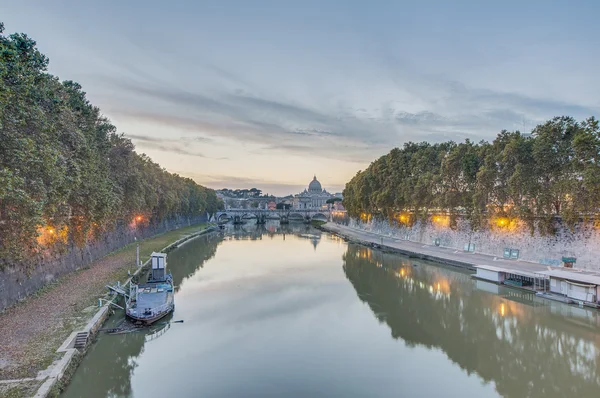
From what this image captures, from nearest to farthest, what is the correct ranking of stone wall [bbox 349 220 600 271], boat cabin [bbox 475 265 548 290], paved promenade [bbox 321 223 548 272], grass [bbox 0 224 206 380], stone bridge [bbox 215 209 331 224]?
1. grass [bbox 0 224 206 380]
2. boat cabin [bbox 475 265 548 290]
3. stone wall [bbox 349 220 600 271]
4. paved promenade [bbox 321 223 548 272]
5. stone bridge [bbox 215 209 331 224]

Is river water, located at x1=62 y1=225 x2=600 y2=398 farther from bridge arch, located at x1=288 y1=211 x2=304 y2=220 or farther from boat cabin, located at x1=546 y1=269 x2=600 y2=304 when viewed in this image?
bridge arch, located at x1=288 y1=211 x2=304 y2=220

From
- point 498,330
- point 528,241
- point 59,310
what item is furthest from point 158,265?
point 528,241

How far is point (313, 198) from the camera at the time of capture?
558ft

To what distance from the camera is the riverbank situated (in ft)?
31.8

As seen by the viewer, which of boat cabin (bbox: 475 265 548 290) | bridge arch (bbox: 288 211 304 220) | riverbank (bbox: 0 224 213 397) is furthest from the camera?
bridge arch (bbox: 288 211 304 220)

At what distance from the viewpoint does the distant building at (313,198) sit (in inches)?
6668

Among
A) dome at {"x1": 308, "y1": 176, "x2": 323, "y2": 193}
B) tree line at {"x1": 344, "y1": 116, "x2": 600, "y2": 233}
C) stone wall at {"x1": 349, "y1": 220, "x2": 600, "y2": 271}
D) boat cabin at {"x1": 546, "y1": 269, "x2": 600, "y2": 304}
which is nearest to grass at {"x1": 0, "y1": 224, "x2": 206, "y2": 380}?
boat cabin at {"x1": 546, "y1": 269, "x2": 600, "y2": 304}

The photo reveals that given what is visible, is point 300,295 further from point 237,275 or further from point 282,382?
point 282,382

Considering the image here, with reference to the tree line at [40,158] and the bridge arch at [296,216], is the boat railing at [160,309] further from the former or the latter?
the bridge arch at [296,216]

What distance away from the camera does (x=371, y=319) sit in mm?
18094

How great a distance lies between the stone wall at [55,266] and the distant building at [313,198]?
12674 centimetres

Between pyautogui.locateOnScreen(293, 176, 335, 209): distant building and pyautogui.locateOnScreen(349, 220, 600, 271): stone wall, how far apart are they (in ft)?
405

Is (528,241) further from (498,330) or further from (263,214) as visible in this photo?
(263,214)

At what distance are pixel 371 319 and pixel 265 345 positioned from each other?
19.4ft
